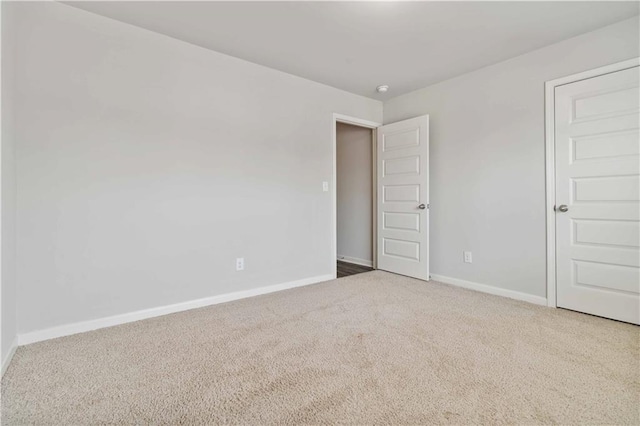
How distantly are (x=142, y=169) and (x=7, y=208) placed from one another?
0.82 meters

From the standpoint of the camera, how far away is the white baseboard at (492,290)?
273cm

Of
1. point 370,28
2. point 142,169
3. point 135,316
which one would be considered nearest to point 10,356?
point 135,316

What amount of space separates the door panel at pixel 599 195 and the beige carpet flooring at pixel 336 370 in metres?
0.24

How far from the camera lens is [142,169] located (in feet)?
7.73

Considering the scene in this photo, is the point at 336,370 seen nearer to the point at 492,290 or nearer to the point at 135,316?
the point at 135,316

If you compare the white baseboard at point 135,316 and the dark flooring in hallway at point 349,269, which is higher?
the white baseboard at point 135,316

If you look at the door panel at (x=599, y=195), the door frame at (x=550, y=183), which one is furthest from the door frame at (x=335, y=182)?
the door panel at (x=599, y=195)

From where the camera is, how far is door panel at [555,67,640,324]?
225 cm

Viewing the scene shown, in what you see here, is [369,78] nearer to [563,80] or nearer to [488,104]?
[488,104]

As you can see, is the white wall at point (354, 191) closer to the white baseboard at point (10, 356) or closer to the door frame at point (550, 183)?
the door frame at point (550, 183)

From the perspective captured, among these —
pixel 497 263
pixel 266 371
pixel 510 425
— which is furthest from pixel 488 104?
pixel 266 371

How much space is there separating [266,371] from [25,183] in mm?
1984

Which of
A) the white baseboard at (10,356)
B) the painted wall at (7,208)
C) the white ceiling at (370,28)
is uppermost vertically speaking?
the white ceiling at (370,28)

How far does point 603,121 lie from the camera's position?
2.36 meters
